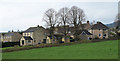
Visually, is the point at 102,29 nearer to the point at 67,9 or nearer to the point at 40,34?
the point at 67,9

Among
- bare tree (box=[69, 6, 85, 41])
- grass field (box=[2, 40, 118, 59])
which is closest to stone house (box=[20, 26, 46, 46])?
bare tree (box=[69, 6, 85, 41])

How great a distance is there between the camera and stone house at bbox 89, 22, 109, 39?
73000 millimetres

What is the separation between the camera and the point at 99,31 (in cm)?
7300

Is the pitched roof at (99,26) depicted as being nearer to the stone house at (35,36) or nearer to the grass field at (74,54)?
the stone house at (35,36)

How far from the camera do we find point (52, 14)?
65188mm

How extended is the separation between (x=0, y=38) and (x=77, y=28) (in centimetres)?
4878

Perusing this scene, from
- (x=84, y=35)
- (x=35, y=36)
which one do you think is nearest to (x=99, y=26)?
(x=84, y=35)

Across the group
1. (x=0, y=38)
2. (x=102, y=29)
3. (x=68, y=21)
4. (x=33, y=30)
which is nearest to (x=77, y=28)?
(x=68, y=21)

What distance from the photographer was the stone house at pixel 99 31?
73.0 meters

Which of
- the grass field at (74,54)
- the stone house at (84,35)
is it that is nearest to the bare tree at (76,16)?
the stone house at (84,35)

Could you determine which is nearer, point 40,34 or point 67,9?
point 67,9

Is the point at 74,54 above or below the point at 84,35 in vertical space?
below

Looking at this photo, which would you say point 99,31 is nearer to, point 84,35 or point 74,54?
point 84,35

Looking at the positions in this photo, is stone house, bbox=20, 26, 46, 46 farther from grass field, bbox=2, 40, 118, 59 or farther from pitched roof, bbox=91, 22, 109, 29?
grass field, bbox=2, 40, 118, 59
